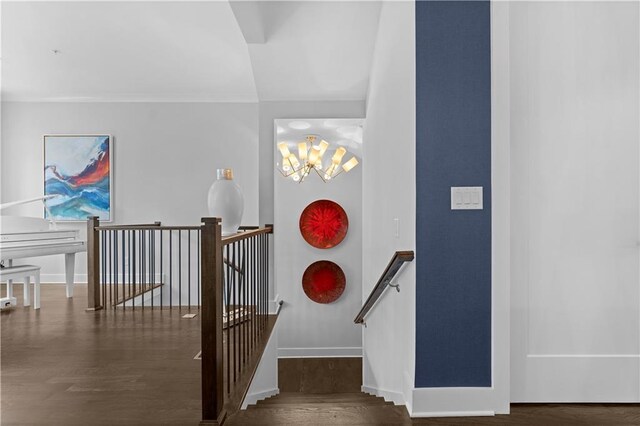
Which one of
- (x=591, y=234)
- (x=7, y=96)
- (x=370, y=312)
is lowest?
(x=370, y=312)

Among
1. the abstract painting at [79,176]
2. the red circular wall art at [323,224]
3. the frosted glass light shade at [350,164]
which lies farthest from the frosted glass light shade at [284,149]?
the abstract painting at [79,176]

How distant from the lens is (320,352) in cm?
599

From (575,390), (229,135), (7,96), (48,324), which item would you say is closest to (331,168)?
(229,135)

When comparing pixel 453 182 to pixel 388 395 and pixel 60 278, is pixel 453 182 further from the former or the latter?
pixel 60 278

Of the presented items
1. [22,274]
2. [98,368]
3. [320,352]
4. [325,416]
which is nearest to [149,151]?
[22,274]

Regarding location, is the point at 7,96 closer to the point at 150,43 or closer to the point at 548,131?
the point at 150,43

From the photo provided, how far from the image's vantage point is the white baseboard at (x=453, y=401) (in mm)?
2127

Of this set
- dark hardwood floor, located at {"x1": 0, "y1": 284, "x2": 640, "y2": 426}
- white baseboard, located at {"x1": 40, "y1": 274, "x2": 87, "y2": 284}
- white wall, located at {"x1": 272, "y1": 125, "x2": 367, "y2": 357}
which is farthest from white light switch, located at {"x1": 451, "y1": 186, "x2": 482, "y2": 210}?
white baseboard, located at {"x1": 40, "y1": 274, "x2": 87, "y2": 284}

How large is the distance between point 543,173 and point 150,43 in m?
4.48

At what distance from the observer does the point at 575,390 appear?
2.23m

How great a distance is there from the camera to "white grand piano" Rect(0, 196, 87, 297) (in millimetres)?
4078

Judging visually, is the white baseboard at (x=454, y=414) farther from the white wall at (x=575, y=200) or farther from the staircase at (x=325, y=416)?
the white wall at (x=575, y=200)

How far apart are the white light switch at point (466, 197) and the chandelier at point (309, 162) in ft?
10.3

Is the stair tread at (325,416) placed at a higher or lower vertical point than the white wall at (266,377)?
higher
